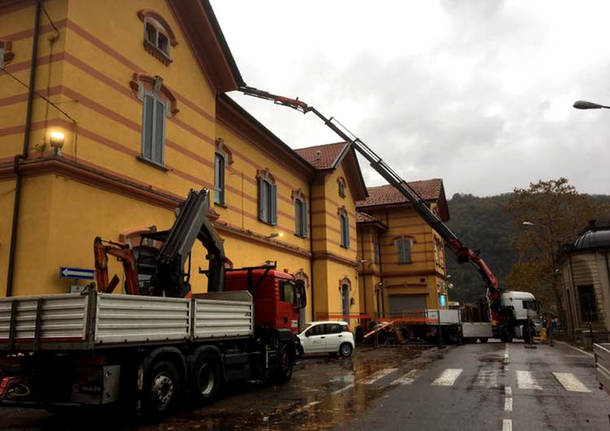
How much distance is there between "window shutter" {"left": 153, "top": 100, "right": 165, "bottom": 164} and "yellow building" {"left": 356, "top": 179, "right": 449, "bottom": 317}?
80.1 ft

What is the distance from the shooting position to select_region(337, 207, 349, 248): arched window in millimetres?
29966

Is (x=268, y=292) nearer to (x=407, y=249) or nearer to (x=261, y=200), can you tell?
(x=261, y=200)

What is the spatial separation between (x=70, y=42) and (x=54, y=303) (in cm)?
688

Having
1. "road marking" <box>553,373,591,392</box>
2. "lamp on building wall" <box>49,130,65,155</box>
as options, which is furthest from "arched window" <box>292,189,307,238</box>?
"lamp on building wall" <box>49,130,65,155</box>

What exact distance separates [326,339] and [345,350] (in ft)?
3.37

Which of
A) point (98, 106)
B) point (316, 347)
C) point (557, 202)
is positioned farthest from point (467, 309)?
point (98, 106)

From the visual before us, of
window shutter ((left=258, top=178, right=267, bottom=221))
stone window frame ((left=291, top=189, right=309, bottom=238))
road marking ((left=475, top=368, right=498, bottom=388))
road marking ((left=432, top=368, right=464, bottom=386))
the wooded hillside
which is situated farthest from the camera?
the wooded hillside

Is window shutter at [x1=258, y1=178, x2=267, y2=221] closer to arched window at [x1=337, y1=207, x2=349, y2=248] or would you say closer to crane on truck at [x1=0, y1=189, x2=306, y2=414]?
arched window at [x1=337, y1=207, x2=349, y2=248]

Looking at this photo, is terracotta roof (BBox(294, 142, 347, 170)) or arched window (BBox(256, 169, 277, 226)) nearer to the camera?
arched window (BBox(256, 169, 277, 226))

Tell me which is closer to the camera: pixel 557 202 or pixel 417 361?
pixel 417 361

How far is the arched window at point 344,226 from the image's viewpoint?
2997 cm

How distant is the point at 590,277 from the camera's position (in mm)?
31766

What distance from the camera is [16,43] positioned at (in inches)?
485

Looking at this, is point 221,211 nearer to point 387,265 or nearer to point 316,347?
point 316,347
